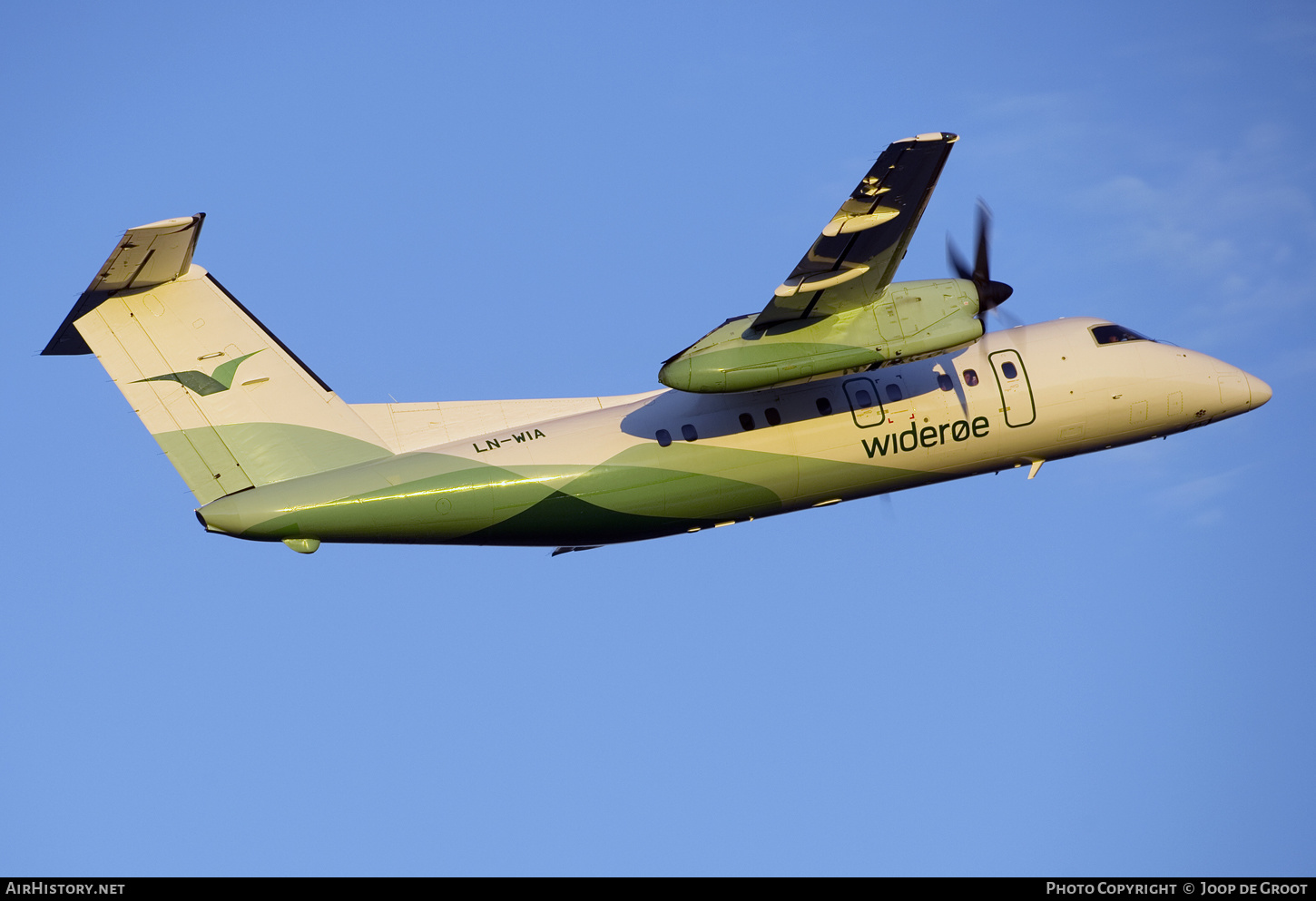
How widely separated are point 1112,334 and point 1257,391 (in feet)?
9.52

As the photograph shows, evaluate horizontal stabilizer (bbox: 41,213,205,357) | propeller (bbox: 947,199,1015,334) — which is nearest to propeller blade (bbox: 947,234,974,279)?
propeller (bbox: 947,199,1015,334)

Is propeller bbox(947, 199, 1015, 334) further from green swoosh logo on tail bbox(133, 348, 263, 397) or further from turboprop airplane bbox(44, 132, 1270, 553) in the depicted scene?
green swoosh logo on tail bbox(133, 348, 263, 397)

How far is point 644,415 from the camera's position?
66.5 ft

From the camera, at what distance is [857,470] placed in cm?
2058

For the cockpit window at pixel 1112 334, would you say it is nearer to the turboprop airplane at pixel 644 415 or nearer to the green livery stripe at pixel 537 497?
the turboprop airplane at pixel 644 415

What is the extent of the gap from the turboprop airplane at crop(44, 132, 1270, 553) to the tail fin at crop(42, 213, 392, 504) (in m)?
0.03

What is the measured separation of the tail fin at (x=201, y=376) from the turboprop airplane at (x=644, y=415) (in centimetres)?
3

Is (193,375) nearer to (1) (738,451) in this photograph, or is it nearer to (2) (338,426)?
(2) (338,426)

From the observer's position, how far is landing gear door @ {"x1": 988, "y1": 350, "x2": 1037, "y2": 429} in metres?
21.2

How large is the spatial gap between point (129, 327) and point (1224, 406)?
58.2 ft

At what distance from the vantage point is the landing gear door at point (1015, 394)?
Result: 21156mm

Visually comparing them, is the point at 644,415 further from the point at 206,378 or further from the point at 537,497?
the point at 206,378
